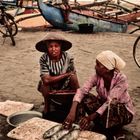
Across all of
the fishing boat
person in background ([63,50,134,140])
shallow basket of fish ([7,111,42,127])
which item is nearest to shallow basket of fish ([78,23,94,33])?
the fishing boat

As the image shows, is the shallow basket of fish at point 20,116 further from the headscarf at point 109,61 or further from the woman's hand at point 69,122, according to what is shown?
the headscarf at point 109,61

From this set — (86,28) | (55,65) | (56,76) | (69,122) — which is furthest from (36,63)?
(69,122)

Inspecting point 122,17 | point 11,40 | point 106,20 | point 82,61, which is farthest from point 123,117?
point 122,17

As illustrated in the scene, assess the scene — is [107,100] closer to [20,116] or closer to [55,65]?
[55,65]

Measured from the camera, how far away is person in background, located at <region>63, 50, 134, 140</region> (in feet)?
14.2

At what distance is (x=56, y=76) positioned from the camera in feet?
16.4

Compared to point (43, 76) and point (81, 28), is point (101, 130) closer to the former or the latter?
point (43, 76)

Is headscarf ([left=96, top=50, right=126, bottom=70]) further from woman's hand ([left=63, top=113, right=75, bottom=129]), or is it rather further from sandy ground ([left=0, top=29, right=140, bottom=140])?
sandy ground ([left=0, top=29, right=140, bottom=140])

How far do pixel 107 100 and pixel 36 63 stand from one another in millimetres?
4520

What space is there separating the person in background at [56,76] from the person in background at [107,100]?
432 mm

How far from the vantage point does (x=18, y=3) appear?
1359 cm

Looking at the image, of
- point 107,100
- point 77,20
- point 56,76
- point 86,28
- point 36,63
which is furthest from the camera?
point 77,20

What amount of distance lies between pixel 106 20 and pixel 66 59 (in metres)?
8.95

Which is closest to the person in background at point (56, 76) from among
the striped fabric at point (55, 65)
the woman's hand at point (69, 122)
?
the striped fabric at point (55, 65)
